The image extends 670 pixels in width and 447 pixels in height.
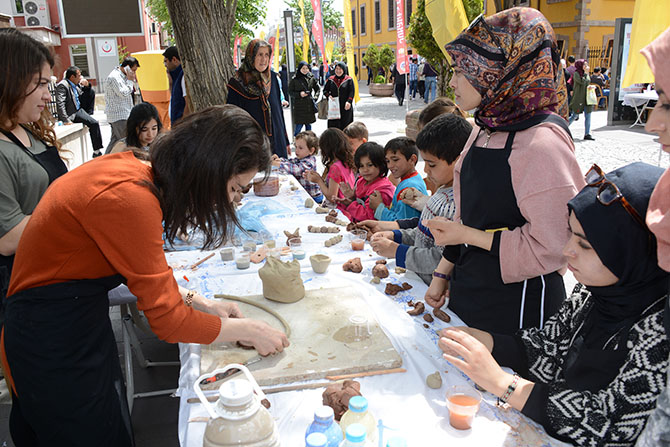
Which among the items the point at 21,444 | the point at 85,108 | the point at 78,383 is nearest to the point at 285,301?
the point at 78,383

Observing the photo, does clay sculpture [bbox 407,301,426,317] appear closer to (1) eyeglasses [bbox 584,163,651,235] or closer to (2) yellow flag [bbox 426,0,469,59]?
(1) eyeglasses [bbox 584,163,651,235]

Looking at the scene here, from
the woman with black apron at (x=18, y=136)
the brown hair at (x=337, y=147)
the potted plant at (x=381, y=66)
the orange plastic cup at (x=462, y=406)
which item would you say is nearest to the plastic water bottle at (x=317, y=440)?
the orange plastic cup at (x=462, y=406)

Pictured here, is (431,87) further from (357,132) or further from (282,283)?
(282,283)

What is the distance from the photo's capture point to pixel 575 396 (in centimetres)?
123

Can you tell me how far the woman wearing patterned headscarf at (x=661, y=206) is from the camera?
0.99 m

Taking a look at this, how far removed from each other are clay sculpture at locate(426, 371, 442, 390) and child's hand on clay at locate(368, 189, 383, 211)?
2415 mm

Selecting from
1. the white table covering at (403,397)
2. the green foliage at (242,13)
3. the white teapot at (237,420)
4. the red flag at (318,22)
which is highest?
the green foliage at (242,13)

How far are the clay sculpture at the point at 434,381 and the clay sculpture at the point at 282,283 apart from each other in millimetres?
673

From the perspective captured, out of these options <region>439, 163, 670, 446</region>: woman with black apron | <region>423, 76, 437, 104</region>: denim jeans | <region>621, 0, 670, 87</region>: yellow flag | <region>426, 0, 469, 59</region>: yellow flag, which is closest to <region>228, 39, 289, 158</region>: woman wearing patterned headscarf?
<region>426, 0, 469, 59</region>: yellow flag

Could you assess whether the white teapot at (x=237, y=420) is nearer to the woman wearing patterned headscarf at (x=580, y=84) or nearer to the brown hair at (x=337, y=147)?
the brown hair at (x=337, y=147)

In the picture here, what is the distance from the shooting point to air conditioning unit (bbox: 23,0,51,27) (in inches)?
915

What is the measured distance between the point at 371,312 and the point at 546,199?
76 cm

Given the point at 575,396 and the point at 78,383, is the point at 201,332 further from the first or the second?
the point at 575,396

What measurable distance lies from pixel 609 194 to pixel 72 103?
31.7ft
